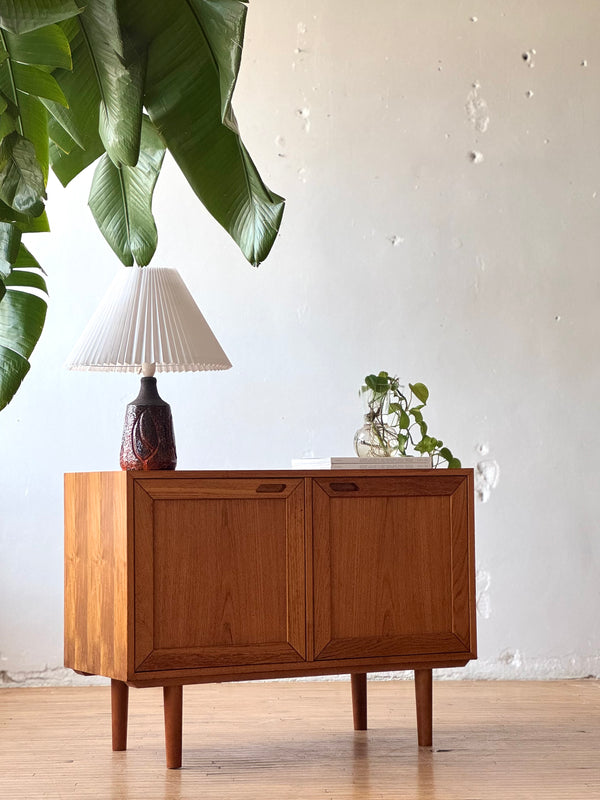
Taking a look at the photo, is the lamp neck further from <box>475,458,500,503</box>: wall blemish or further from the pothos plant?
<box>475,458,500,503</box>: wall blemish

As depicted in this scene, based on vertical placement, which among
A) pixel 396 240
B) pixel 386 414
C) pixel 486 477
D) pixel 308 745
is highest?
pixel 396 240

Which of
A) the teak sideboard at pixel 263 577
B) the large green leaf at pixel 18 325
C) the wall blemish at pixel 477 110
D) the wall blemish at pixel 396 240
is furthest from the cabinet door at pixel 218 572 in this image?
the wall blemish at pixel 477 110

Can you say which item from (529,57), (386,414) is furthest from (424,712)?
(529,57)

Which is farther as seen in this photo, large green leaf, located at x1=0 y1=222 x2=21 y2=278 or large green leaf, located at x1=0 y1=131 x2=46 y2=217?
large green leaf, located at x1=0 y1=222 x2=21 y2=278

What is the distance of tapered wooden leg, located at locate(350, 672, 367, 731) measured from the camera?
9.30 ft

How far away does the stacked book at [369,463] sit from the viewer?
261 centimetres

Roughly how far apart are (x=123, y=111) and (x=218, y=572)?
185 cm

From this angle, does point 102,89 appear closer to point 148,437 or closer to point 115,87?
point 115,87

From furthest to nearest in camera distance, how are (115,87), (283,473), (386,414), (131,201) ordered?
1. (386,414)
2. (283,473)
3. (131,201)
4. (115,87)

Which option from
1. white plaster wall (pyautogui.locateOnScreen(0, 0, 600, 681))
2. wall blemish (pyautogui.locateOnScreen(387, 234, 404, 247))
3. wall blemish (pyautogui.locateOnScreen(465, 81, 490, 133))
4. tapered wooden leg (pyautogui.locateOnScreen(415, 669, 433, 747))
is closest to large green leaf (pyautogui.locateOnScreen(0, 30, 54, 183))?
tapered wooden leg (pyautogui.locateOnScreen(415, 669, 433, 747))

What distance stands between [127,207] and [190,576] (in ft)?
5.05

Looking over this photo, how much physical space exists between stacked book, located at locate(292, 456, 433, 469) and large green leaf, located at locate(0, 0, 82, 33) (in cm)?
208

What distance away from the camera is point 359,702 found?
2842 millimetres

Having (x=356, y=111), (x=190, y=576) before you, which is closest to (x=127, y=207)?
(x=190, y=576)
